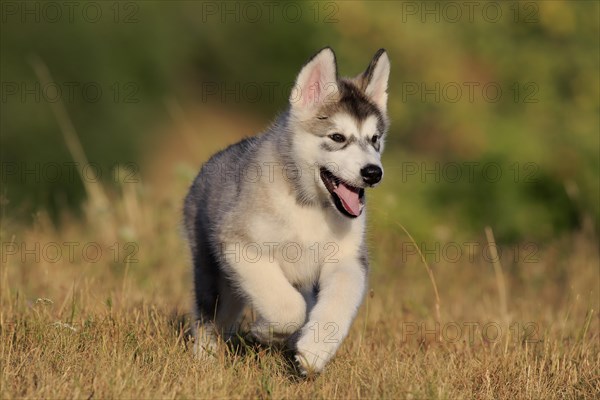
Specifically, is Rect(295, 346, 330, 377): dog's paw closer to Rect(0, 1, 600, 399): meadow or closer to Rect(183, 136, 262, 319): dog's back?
Rect(0, 1, 600, 399): meadow

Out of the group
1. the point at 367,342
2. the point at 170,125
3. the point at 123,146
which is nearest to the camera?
the point at 367,342

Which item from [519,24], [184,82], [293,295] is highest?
[293,295]

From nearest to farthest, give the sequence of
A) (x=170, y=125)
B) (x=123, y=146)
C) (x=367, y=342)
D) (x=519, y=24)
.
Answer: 1. (x=367, y=342)
2. (x=519, y=24)
3. (x=123, y=146)
4. (x=170, y=125)

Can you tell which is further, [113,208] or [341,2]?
[341,2]

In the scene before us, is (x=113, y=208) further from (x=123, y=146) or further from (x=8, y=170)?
(x=123, y=146)

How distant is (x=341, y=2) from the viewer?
1395cm

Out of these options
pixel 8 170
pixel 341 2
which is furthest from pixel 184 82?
pixel 341 2

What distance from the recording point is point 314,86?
18.9ft

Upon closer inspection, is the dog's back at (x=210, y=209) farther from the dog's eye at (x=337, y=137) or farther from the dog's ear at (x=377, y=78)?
the dog's ear at (x=377, y=78)

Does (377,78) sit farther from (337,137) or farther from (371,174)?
(371,174)

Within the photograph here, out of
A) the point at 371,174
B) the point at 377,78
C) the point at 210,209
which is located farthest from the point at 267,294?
the point at 377,78

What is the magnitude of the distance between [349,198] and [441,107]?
314 inches

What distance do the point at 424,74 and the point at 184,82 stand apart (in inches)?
739

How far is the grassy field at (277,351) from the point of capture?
462 cm
